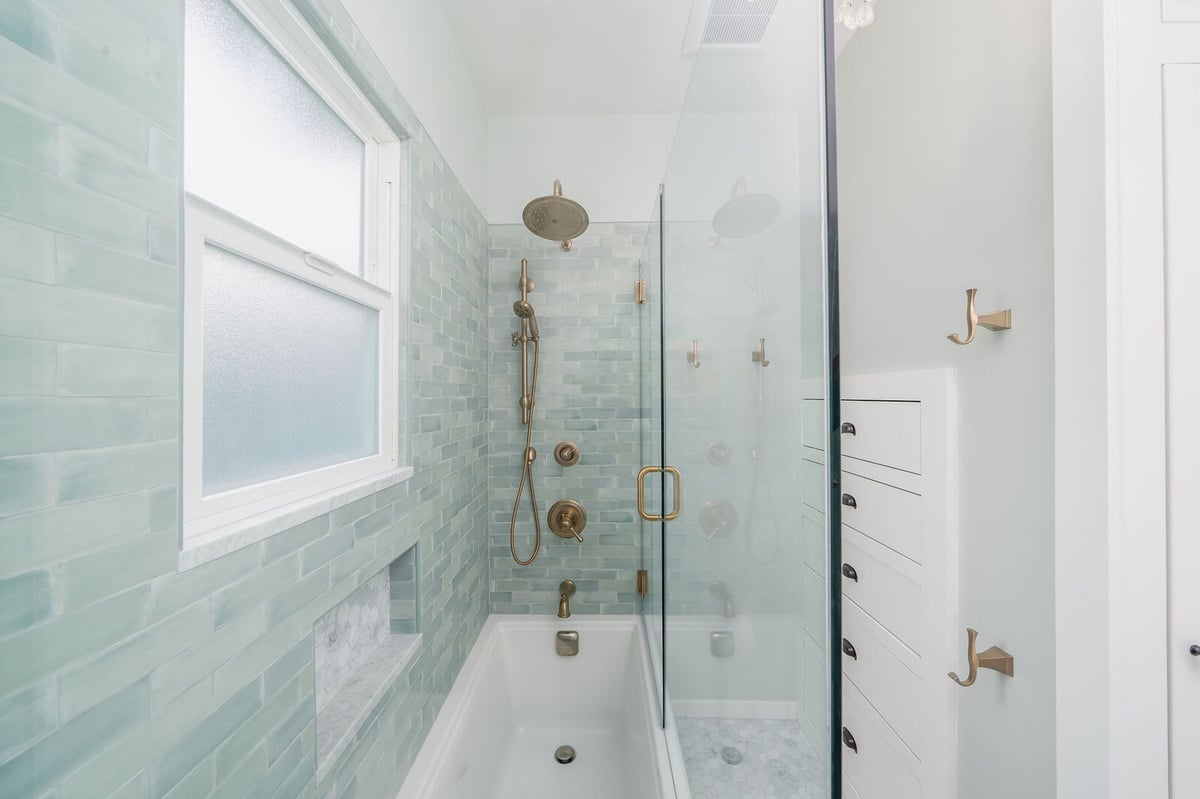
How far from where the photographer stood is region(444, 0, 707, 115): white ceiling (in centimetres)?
157

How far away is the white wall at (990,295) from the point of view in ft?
2.60

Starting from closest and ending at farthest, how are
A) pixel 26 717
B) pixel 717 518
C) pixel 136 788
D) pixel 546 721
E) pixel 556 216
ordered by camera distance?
1. pixel 26 717
2. pixel 136 788
3. pixel 717 518
4. pixel 556 216
5. pixel 546 721

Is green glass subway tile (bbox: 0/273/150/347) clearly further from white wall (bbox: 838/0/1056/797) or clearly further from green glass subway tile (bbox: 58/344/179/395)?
white wall (bbox: 838/0/1056/797)

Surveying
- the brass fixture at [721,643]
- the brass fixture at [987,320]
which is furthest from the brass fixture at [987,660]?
the brass fixture at [987,320]

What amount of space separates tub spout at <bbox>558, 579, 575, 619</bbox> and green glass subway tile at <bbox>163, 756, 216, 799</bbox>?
157 cm

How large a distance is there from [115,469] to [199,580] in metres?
0.19

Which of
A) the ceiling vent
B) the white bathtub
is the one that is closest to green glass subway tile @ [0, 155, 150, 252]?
the ceiling vent

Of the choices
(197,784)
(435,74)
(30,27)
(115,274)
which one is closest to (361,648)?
(197,784)

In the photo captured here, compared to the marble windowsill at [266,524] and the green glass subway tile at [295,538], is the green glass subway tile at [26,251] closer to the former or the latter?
the marble windowsill at [266,524]

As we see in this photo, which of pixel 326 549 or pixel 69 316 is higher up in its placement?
pixel 69 316

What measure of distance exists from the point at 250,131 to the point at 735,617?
4.21ft

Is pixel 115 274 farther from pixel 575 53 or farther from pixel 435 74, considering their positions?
pixel 575 53

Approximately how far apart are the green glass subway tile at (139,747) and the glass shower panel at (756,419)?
81 centimetres

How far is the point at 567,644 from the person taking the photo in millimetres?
2020
